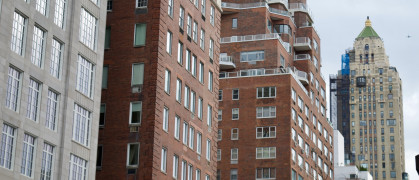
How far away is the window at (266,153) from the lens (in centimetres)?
10875

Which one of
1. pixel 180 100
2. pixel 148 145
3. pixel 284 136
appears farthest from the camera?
pixel 284 136

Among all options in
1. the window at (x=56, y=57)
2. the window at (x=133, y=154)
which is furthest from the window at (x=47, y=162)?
the window at (x=133, y=154)

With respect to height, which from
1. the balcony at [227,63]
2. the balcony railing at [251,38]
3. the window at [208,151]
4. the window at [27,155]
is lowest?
the window at [27,155]

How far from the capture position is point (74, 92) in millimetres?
55219

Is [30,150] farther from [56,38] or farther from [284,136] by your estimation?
[284,136]

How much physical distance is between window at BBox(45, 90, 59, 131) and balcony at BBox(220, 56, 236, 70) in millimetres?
63025

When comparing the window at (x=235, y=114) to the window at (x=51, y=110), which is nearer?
the window at (x=51, y=110)

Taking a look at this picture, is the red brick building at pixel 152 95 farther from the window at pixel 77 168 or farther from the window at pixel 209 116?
the window at pixel 77 168

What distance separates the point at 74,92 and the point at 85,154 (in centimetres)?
441

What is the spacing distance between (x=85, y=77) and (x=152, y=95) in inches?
405

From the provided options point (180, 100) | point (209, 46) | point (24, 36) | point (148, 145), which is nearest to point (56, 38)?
point (24, 36)

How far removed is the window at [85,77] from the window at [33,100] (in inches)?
189

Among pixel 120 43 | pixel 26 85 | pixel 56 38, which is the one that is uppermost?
pixel 120 43

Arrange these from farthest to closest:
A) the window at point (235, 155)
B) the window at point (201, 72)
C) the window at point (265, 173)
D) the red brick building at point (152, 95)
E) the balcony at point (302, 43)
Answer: the balcony at point (302, 43), the window at point (235, 155), the window at point (265, 173), the window at point (201, 72), the red brick building at point (152, 95)
